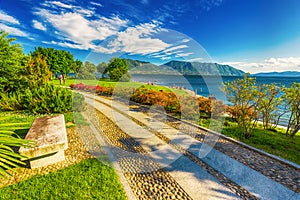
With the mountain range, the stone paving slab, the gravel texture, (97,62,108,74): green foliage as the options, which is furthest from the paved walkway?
(97,62,108,74): green foliage

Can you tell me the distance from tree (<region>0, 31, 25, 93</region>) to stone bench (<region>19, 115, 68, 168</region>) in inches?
249

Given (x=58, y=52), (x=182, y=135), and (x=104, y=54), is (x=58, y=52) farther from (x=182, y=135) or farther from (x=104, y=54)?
(x=182, y=135)

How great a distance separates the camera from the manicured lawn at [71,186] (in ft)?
8.98

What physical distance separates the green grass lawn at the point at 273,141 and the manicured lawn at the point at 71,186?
4724mm

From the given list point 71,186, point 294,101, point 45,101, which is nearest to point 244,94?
point 294,101

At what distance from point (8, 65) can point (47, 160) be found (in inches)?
312

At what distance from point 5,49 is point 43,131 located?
23.8 ft

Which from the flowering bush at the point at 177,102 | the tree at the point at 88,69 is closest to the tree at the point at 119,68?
the tree at the point at 88,69

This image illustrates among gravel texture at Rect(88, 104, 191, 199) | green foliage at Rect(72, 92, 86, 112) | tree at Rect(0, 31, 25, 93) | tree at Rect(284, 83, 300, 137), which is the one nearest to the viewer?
gravel texture at Rect(88, 104, 191, 199)

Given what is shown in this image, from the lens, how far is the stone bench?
334 cm

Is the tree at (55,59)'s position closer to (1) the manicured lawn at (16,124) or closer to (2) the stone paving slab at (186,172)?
(1) the manicured lawn at (16,124)

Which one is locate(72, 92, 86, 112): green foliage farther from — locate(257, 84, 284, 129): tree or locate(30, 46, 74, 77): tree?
locate(30, 46, 74, 77): tree

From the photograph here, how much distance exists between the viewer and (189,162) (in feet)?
12.8

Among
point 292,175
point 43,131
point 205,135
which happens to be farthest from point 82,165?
point 292,175
